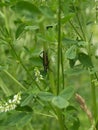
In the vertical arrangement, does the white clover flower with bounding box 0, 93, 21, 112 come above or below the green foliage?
below

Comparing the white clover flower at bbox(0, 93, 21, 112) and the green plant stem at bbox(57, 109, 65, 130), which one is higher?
the white clover flower at bbox(0, 93, 21, 112)

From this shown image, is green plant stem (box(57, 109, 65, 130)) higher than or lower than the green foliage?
lower

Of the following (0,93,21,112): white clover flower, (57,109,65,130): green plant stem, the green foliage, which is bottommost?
(57,109,65,130): green plant stem

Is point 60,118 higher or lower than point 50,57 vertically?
lower

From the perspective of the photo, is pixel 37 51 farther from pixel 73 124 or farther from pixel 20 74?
pixel 20 74

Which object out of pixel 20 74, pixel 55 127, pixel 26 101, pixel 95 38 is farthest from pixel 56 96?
pixel 55 127

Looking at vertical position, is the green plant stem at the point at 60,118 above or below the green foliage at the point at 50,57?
below

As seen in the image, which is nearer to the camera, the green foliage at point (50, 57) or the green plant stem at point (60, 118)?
the green foliage at point (50, 57)

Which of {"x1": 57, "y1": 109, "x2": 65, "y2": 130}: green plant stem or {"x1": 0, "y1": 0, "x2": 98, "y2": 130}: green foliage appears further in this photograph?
{"x1": 57, "y1": 109, "x2": 65, "y2": 130}: green plant stem

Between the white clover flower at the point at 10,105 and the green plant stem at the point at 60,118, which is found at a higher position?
the white clover flower at the point at 10,105

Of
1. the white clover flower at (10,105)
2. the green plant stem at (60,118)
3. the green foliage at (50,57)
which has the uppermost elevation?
the green foliage at (50,57)

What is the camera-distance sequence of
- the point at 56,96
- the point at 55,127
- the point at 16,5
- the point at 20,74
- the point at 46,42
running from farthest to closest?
the point at 55,127, the point at 20,74, the point at 46,42, the point at 56,96, the point at 16,5
